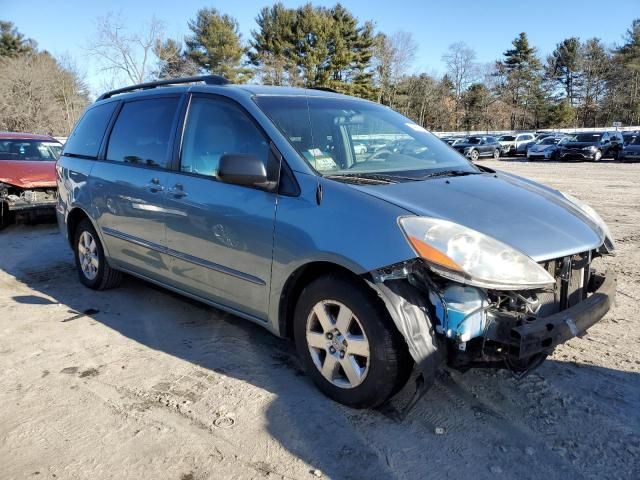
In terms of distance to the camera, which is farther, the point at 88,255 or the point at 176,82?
the point at 88,255

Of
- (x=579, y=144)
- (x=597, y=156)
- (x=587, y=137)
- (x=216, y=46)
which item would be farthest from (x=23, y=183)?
(x=216, y=46)

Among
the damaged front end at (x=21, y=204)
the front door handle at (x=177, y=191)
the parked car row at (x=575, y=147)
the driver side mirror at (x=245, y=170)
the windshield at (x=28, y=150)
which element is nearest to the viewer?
the driver side mirror at (x=245, y=170)

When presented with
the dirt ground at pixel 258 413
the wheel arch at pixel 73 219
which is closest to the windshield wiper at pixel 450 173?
the dirt ground at pixel 258 413

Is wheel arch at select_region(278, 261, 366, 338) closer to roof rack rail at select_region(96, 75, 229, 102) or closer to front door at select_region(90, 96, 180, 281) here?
front door at select_region(90, 96, 180, 281)

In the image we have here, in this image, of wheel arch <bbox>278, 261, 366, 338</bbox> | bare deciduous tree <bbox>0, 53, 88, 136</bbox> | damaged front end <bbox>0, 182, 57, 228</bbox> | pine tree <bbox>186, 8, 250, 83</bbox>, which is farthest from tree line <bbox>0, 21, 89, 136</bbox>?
wheel arch <bbox>278, 261, 366, 338</bbox>

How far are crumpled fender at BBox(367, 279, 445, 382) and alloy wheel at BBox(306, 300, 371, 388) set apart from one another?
0.25m

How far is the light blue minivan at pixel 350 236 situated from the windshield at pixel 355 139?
0.01 meters

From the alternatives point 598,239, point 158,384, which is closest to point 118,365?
point 158,384

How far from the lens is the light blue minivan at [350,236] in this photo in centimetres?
245

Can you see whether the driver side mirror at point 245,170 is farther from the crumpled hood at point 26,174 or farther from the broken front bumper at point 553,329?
the crumpled hood at point 26,174

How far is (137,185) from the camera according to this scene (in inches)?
158

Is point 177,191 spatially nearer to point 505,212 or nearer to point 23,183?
point 505,212

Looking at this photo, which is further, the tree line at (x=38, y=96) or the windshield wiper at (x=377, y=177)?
the tree line at (x=38, y=96)

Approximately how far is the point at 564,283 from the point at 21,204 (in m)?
8.26
